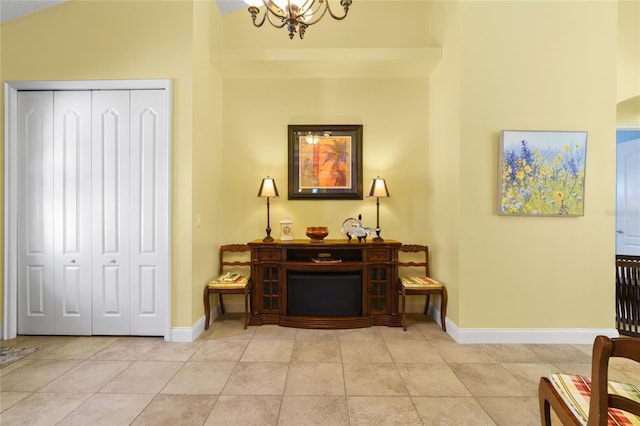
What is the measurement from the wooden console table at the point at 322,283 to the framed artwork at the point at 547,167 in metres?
1.40

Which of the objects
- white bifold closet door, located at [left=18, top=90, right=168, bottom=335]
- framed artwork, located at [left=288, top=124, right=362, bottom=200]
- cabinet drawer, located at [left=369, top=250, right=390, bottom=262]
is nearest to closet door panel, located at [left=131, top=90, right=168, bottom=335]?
white bifold closet door, located at [left=18, top=90, right=168, bottom=335]

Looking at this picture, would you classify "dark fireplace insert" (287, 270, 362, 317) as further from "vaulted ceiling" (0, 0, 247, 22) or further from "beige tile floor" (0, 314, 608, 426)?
"vaulted ceiling" (0, 0, 247, 22)

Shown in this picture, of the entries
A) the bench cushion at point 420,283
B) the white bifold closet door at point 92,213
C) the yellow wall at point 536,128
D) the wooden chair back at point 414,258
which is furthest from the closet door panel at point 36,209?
the yellow wall at point 536,128

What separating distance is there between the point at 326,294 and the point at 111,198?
2558 millimetres

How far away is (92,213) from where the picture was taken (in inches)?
126

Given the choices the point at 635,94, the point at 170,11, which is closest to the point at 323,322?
the point at 170,11

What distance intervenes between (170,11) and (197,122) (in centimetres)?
113

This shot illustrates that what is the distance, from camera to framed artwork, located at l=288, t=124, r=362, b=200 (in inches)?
161

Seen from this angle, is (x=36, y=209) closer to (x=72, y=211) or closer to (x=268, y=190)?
(x=72, y=211)

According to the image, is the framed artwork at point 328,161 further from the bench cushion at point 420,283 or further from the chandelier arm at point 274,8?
the chandelier arm at point 274,8

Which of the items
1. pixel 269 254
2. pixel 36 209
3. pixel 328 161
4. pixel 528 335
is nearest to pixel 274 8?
pixel 328 161

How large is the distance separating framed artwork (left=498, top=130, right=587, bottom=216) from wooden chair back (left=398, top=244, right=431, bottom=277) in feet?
4.13

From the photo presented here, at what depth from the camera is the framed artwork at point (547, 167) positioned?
3.04m

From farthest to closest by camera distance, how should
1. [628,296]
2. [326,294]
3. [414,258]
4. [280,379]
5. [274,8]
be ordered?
[414,258]
[326,294]
[628,296]
[280,379]
[274,8]
